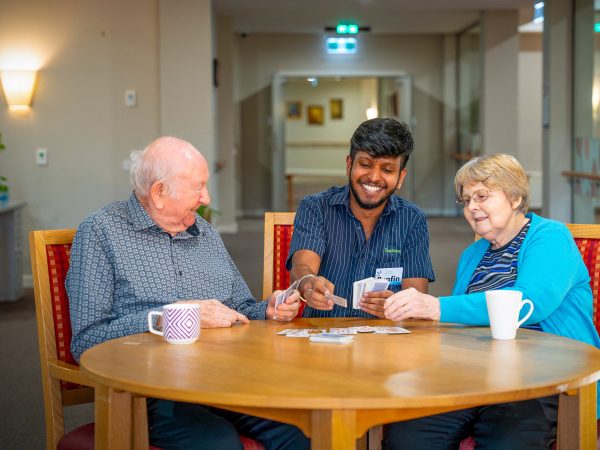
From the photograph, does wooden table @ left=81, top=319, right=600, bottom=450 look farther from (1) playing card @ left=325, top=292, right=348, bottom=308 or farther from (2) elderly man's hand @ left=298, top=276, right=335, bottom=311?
(2) elderly man's hand @ left=298, top=276, right=335, bottom=311

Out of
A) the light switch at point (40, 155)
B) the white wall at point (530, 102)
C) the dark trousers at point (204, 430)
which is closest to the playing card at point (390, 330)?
the dark trousers at point (204, 430)

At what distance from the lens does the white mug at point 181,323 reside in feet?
7.23

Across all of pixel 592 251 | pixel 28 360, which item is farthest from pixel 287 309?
pixel 28 360

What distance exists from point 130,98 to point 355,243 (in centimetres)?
613

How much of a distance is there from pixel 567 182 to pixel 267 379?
8.50 meters

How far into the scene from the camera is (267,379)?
6.13 feet

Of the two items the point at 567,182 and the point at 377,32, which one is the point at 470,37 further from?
the point at 567,182

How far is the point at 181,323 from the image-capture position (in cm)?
221

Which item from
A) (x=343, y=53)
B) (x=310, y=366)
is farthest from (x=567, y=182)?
(x=310, y=366)

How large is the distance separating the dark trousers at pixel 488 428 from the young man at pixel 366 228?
26.0 inches

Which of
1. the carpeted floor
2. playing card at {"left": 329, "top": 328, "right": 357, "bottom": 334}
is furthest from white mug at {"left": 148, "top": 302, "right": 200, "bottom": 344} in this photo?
the carpeted floor

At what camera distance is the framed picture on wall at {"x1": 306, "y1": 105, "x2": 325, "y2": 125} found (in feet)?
70.3

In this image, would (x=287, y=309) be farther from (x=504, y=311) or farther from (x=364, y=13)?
(x=364, y=13)

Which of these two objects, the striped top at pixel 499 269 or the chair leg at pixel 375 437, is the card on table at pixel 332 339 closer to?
the chair leg at pixel 375 437
